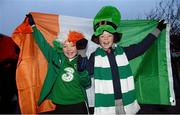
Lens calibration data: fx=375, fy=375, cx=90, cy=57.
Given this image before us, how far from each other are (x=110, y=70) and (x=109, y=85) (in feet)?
0.55

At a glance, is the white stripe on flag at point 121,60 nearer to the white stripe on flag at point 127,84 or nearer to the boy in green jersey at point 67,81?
the white stripe on flag at point 127,84

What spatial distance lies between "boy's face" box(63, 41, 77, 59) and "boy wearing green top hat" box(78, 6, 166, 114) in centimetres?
24

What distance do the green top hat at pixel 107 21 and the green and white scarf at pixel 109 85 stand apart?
20cm

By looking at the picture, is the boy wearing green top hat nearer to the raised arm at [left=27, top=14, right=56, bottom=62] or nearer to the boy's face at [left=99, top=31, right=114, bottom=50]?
the boy's face at [left=99, top=31, right=114, bottom=50]

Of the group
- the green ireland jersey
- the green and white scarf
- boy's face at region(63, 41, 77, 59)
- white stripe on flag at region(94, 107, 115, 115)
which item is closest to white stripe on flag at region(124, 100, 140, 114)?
the green and white scarf

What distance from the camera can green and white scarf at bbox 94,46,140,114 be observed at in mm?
3957

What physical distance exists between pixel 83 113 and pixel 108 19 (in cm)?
115

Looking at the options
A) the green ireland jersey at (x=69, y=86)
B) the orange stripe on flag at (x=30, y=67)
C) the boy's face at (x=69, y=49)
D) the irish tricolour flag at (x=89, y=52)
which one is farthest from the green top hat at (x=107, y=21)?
the orange stripe on flag at (x=30, y=67)

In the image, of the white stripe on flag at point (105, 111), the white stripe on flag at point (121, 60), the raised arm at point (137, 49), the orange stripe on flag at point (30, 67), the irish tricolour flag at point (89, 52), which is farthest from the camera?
the irish tricolour flag at point (89, 52)

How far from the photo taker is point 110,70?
4.03 m

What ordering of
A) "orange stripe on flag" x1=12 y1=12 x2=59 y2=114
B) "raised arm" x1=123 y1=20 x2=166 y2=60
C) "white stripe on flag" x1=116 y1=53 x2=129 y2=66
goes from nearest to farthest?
"white stripe on flag" x1=116 y1=53 x2=129 y2=66 < "raised arm" x1=123 y1=20 x2=166 y2=60 < "orange stripe on flag" x1=12 y1=12 x2=59 y2=114

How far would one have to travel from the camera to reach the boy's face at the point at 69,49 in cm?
436

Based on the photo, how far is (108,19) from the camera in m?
4.16

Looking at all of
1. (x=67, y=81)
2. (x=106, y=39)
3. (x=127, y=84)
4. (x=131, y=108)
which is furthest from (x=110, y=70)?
(x=67, y=81)
